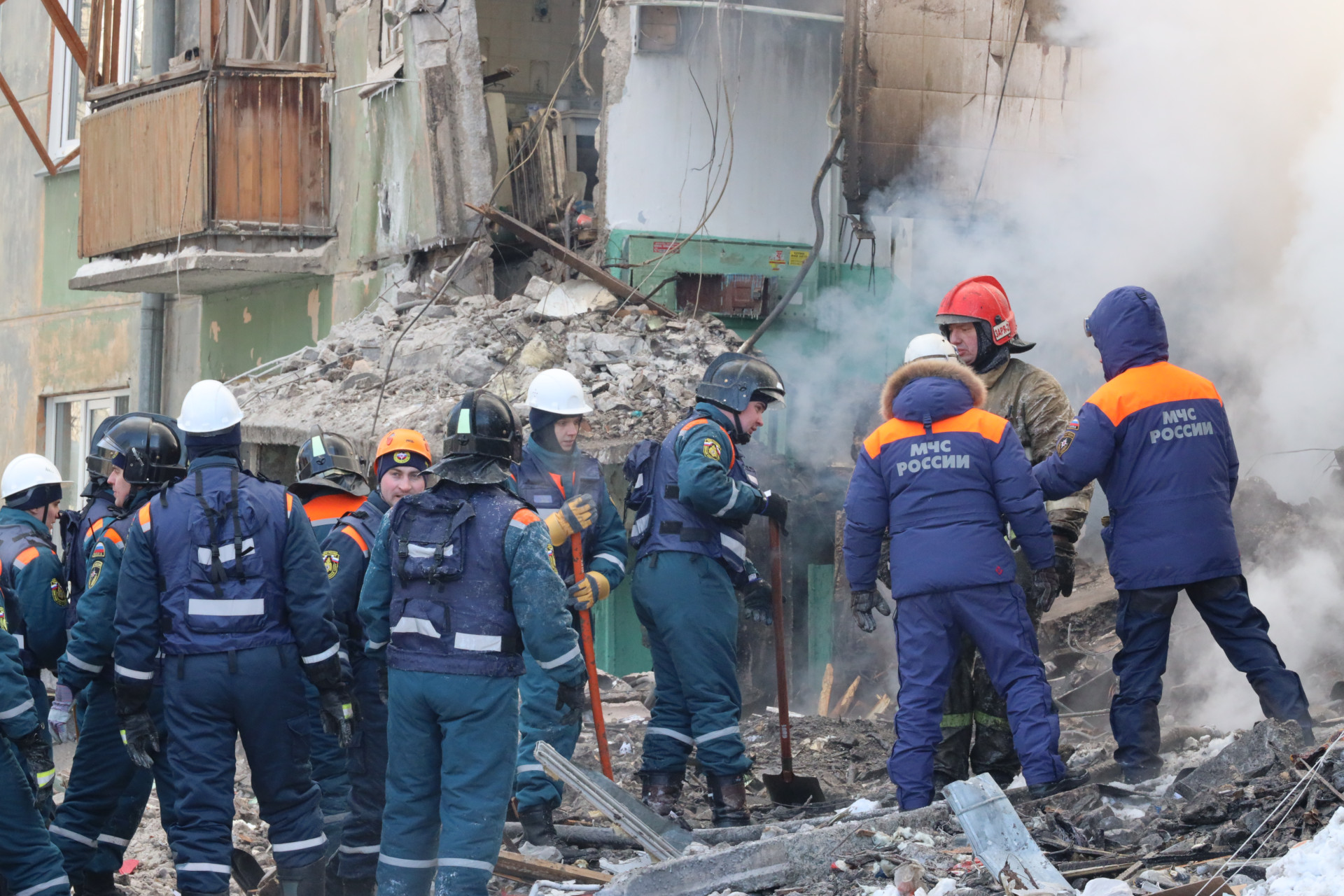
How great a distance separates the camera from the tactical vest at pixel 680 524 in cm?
595

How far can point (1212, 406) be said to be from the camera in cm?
524

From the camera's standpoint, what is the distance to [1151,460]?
5.19 metres

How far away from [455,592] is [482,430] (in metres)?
0.58

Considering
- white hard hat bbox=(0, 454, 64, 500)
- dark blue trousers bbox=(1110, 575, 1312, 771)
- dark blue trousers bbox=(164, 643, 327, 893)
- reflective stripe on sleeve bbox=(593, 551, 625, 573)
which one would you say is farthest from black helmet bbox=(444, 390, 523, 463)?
white hard hat bbox=(0, 454, 64, 500)

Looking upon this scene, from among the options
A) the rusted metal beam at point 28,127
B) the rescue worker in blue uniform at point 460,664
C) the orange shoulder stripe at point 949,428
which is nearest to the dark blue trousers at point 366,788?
the rescue worker in blue uniform at point 460,664

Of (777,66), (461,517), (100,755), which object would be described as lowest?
(100,755)

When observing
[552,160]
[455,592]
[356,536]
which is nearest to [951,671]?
[455,592]

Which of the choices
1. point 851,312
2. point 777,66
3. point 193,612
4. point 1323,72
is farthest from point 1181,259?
point 193,612

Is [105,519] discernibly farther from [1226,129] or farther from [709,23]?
[1226,129]

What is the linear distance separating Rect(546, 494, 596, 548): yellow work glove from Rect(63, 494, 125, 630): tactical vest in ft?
5.91

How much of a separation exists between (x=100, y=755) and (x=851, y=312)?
6593mm

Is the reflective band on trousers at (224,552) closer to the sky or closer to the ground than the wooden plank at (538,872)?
closer to the sky

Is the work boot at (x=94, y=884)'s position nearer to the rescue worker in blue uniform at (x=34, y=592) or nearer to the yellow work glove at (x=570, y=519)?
the rescue worker in blue uniform at (x=34, y=592)

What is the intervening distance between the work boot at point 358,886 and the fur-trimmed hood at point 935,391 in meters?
2.75
